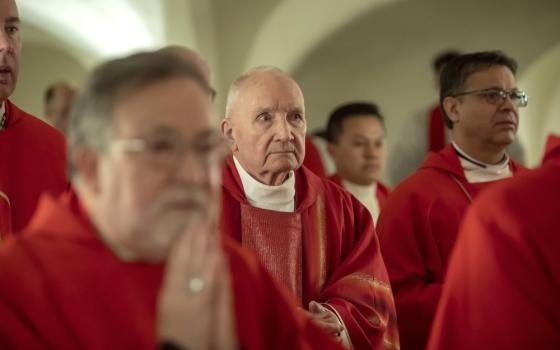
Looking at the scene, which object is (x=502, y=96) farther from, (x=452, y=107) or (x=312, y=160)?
(x=312, y=160)

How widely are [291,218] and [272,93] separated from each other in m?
0.58

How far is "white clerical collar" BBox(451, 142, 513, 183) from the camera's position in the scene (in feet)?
15.5

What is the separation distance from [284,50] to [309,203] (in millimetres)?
6961

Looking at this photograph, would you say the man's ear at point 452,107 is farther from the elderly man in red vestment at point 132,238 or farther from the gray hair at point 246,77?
the elderly man in red vestment at point 132,238

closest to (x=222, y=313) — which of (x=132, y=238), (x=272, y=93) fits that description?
(x=132, y=238)

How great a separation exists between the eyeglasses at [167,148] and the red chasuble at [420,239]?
2.29 metres

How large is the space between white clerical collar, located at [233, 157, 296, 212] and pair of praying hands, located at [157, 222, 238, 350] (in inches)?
65.4

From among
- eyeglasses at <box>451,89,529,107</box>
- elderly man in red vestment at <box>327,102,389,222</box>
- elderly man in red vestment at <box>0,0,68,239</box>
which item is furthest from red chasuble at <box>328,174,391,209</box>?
elderly man in red vestment at <box>0,0,68,239</box>

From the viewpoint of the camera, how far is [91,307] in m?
2.29

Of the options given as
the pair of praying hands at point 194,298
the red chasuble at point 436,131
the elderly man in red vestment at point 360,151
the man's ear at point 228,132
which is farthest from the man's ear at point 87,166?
the red chasuble at point 436,131

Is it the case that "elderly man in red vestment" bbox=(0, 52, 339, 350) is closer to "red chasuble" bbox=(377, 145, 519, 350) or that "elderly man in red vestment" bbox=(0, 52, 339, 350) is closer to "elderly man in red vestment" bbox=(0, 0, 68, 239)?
"elderly man in red vestment" bbox=(0, 0, 68, 239)

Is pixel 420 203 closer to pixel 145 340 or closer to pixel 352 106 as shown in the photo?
pixel 352 106

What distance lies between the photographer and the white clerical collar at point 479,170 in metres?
4.73

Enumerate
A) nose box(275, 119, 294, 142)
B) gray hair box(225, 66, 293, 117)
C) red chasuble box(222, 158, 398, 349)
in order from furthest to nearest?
gray hair box(225, 66, 293, 117) → nose box(275, 119, 294, 142) → red chasuble box(222, 158, 398, 349)
